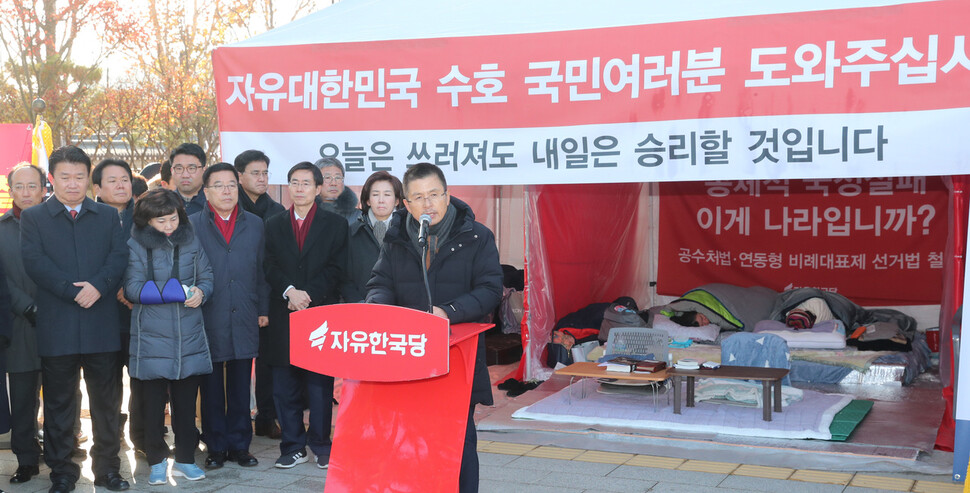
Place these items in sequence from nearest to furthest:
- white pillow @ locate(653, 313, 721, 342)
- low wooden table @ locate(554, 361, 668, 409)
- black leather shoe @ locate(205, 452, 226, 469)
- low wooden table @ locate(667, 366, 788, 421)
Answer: black leather shoe @ locate(205, 452, 226, 469), low wooden table @ locate(667, 366, 788, 421), low wooden table @ locate(554, 361, 668, 409), white pillow @ locate(653, 313, 721, 342)

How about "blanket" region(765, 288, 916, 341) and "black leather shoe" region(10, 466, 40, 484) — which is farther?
"blanket" region(765, 288, 916, 341)

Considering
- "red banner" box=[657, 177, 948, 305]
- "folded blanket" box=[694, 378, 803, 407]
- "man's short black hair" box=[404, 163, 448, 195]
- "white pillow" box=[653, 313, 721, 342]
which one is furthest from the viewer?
"red banner" box=[657, 177, 948, 305]

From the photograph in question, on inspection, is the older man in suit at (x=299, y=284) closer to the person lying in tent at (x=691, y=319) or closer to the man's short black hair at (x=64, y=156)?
the man's short black hair at (x=64, y=156)

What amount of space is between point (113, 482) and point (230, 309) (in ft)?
2.89

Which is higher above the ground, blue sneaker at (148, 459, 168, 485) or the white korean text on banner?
the white korean text on banner

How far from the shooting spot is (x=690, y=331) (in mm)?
7539

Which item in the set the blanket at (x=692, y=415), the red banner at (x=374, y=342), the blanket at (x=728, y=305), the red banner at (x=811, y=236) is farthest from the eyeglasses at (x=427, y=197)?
the red banner at (x=811, y=236)

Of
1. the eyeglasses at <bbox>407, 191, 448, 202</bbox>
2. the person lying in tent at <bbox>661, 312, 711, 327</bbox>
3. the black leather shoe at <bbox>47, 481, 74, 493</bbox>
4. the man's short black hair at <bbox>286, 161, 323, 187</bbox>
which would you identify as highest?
the man's short black hair at <bbox>286, 161, 323, 187</bbox>

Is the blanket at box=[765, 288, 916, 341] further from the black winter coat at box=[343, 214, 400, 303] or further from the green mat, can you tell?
the black winter coat at box=[343, 214, 400, 303]

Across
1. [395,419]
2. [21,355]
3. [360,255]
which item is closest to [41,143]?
A: [21,355]

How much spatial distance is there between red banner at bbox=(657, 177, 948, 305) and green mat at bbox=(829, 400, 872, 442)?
2.65 meters

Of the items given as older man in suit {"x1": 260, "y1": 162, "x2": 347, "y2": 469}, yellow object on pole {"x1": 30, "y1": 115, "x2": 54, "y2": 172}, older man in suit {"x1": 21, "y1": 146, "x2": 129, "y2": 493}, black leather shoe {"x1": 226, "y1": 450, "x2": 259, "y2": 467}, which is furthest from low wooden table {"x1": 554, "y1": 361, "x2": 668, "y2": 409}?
yellow object on pole {"x1": 30, "y1": 115, "x2": 54, "y2": 172}

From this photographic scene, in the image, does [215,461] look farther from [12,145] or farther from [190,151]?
[12,145]

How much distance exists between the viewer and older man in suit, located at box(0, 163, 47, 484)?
4199 millimetres
